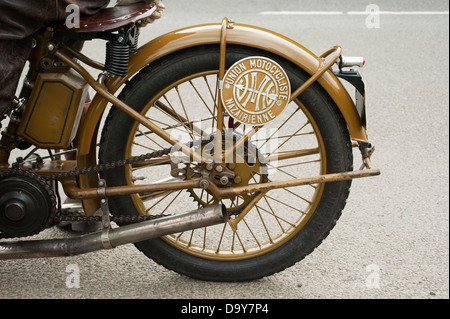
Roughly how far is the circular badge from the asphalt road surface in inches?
30.4

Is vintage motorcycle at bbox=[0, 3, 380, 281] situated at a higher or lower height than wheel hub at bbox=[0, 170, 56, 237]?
higher

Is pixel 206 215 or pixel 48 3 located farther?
pixel 206 215

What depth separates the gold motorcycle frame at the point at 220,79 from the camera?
2896 millimetres

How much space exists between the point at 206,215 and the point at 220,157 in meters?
0.24

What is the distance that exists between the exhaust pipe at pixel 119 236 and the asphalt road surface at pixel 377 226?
24 cm

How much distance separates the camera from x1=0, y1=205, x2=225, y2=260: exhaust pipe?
9.67 feet

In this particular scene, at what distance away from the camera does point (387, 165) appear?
452 centimetres
